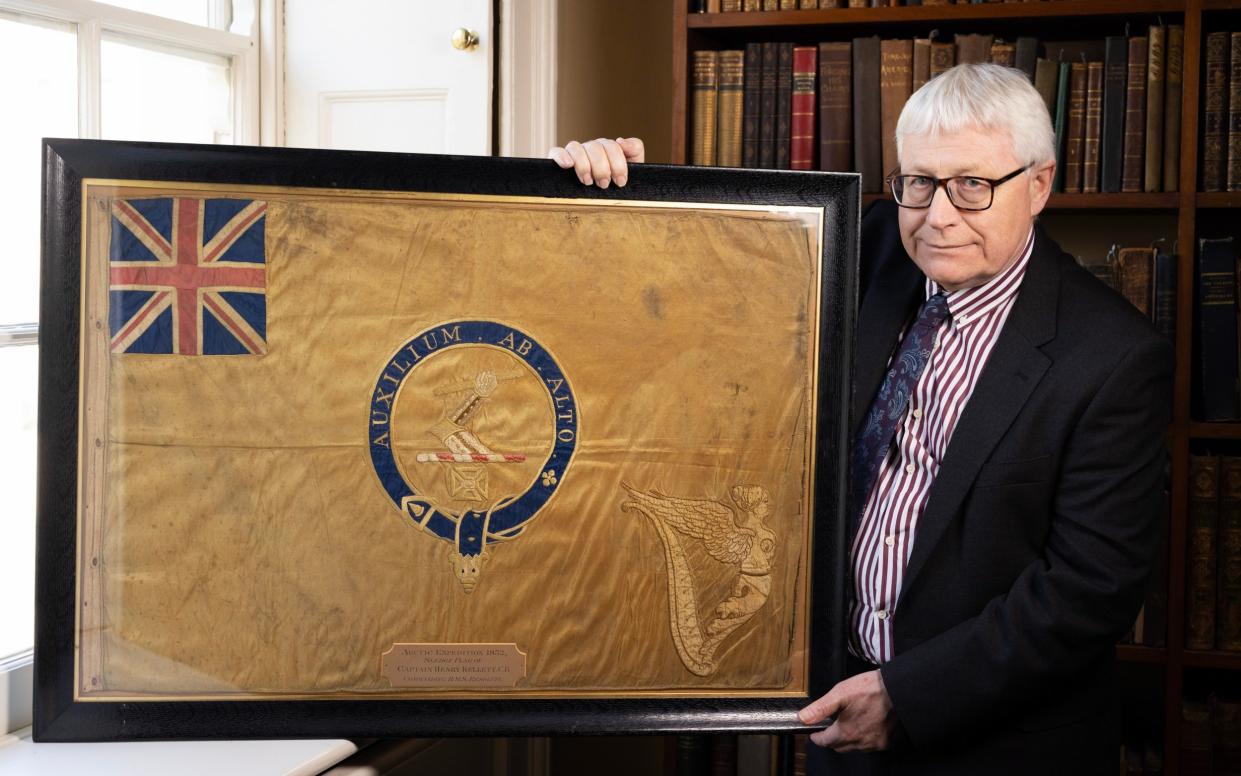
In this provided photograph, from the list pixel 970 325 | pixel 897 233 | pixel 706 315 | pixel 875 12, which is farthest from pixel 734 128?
pixel 706 315

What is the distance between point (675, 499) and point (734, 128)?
45.8 inches

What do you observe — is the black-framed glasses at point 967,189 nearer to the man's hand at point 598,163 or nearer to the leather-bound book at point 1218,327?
the man's hand at point 598,163

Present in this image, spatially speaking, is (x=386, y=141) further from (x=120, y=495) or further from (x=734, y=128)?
(x=120, y=495)

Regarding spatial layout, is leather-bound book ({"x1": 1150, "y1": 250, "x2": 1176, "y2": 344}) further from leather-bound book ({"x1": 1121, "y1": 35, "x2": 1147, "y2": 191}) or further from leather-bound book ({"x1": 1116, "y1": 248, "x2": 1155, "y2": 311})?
leather-bound book ({"x1": 1121, "y1": 35, "x2": 1147, "y2": 191})

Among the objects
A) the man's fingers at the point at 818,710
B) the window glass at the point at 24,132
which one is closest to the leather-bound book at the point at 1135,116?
the man's fingers at the point at 818,710

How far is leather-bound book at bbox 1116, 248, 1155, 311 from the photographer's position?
2.11m

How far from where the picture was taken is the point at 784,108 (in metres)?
2.25

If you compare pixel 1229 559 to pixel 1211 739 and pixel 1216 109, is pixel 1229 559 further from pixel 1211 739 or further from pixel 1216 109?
pixel 1216 109

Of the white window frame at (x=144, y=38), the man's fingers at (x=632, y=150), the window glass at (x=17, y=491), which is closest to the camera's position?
the man's fingers at (x=632, y=150)

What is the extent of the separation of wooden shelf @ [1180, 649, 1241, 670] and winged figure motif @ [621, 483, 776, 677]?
1.22 meters

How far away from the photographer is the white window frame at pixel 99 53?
4.86 ft

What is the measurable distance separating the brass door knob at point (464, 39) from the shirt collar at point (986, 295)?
104 cm

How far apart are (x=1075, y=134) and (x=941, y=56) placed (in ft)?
0.96

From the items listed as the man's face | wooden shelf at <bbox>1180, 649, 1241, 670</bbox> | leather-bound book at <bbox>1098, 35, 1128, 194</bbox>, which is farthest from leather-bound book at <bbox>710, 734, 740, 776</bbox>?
leather-bound book at <bbox>1098, 35, 1128, 194</bbox>
